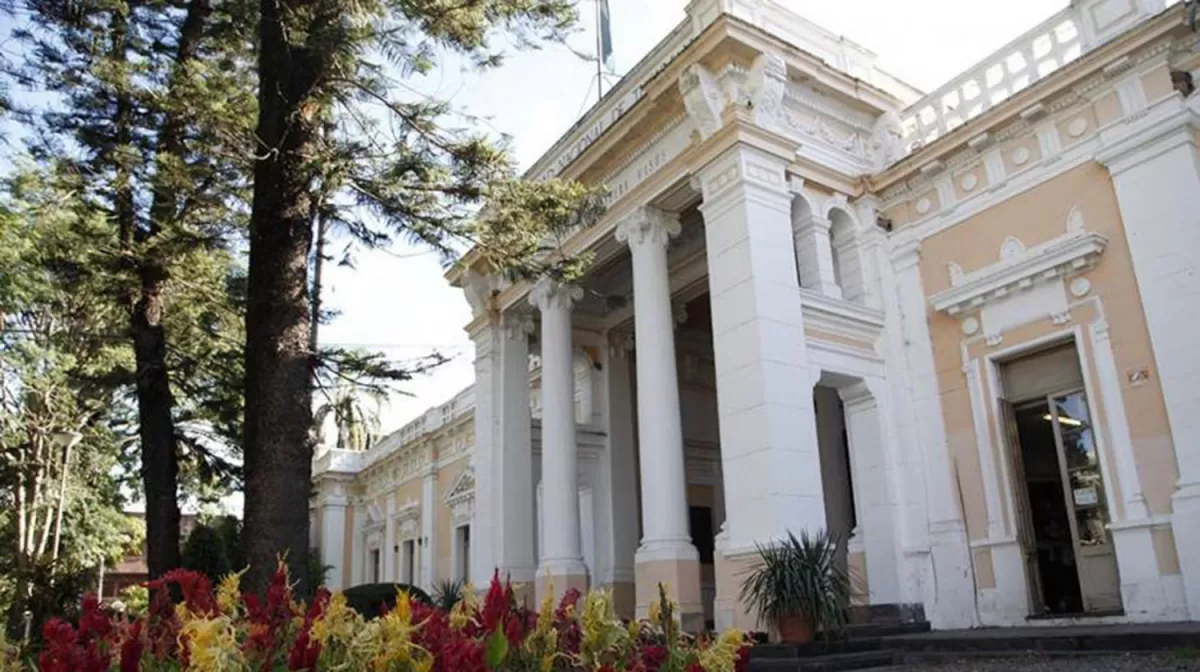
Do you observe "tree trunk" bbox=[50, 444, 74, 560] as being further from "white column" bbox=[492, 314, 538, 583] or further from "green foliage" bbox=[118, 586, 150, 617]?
"white column" bbox=[492, 314, 538, 583]

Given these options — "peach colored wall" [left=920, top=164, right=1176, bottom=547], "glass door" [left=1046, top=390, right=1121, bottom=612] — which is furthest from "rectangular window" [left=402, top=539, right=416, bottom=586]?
"glass door" [left=1046, top=390, right=1121, bottom=612]

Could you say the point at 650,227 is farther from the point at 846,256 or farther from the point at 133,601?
the point at 133,601

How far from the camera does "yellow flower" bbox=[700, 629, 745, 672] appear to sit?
6.90 feet

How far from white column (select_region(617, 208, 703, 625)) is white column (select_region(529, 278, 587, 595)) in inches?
69.5

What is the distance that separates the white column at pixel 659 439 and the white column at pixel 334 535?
18403 millimetres

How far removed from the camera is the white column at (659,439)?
9.94m

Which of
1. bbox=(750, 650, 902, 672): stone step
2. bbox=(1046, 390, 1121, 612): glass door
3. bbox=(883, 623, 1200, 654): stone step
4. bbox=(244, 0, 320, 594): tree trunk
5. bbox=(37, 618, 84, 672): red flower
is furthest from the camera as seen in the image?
bbox=(1046, 390, 1121, 612): glass door

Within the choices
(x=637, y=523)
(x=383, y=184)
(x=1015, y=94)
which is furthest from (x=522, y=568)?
(x=1015, y=94)

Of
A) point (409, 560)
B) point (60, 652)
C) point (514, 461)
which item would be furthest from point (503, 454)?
point (60, 652)

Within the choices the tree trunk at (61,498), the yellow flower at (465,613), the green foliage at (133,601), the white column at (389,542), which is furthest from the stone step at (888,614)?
the white column at (389,542)

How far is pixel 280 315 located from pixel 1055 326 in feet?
23.8

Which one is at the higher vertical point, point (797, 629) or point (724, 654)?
point (724, 654)

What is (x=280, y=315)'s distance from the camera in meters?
6.13

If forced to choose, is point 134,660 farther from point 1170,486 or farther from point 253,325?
point 1170,486
